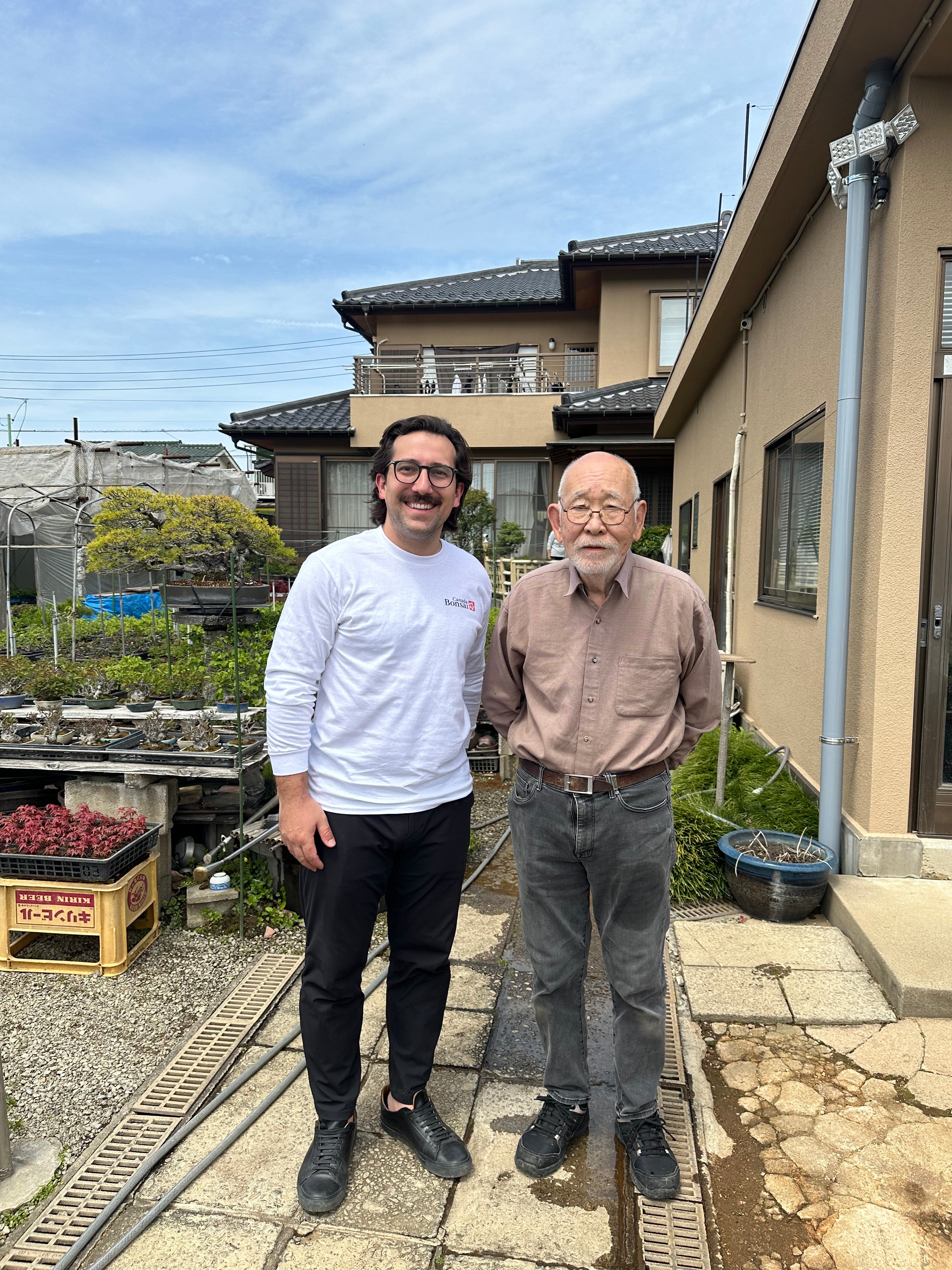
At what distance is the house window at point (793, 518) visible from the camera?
15.3 ft

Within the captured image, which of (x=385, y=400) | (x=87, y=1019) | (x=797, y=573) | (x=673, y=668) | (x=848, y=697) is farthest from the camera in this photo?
(x=385, y=400)

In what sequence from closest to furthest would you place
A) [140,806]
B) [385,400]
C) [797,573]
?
[140,806] → [797,573] → [385,400]

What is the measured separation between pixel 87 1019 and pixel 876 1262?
9.05ft

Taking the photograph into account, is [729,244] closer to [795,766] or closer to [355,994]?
[795,766]

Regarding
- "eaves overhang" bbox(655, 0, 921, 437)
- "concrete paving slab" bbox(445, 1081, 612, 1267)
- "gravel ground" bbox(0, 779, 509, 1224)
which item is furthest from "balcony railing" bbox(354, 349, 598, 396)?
"concrete paving slab" bbox(445, 1081, 612, 1267)

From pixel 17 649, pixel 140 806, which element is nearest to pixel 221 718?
pixel 140 806

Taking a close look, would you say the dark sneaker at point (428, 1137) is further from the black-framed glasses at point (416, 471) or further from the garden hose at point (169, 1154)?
the black-framed glasses at point (416, 471)

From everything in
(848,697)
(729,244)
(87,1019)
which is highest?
(729,244)

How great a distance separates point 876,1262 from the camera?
6.15 feet

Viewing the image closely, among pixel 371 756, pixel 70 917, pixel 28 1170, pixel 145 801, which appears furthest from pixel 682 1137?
pixel 145 801

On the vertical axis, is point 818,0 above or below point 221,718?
above

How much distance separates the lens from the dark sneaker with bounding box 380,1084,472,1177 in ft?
7.12

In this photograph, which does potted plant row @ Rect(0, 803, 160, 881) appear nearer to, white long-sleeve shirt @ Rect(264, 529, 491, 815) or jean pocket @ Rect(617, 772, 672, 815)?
white long-sleeve shirt @ Rect(264, 529, 491, 815)

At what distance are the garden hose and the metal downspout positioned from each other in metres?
2.47
